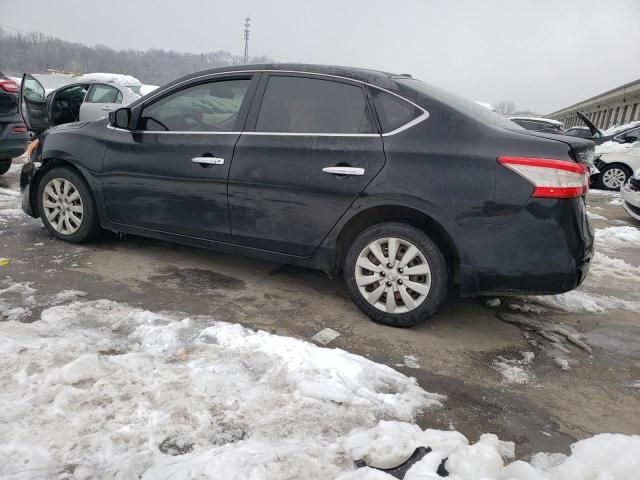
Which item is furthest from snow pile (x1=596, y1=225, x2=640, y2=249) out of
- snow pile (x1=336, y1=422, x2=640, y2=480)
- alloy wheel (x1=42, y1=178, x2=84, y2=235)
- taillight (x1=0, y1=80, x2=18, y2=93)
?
taillight (x1=0, y1=80, x2=18, y2=93)

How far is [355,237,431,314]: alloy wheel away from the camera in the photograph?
325 centimetres

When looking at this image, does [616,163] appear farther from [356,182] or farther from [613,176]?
[356,182]

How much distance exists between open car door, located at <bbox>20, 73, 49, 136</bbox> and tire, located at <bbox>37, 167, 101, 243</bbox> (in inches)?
196

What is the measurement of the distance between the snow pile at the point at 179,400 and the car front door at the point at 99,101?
24.7 feet

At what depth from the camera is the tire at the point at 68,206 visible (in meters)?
4.49

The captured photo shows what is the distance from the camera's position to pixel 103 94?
991cm

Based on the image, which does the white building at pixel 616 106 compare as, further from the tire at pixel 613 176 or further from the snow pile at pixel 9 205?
the snow pile at pixel 9 205

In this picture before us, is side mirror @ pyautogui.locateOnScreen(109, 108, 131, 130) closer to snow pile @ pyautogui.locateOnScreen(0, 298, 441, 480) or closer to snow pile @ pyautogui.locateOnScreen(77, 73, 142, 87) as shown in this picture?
snow pile @ pyautogui.locateOnScreen(0, 298, 441, 480)

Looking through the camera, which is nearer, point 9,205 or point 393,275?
point 393,275

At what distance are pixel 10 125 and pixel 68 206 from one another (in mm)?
3578

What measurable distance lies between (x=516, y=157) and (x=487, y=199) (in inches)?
11.5

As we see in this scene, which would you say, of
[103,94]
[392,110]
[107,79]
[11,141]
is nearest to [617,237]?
[392,110]

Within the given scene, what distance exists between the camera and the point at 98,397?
225 cm

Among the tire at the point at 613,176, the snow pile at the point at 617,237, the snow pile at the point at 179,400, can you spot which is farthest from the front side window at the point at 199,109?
the tire at the point at 613,176
